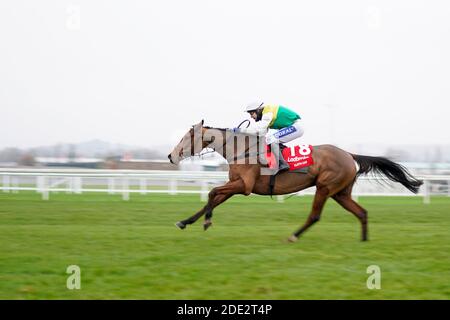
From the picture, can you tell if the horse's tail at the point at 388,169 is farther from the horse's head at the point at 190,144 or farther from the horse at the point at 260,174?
the horse's head at the point at 190,144

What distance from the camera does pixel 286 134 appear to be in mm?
7793

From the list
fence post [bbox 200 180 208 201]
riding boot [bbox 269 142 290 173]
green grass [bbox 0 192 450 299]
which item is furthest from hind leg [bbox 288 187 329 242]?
fence post [bbox 200 180 208 201]

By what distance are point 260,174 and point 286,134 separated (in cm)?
69

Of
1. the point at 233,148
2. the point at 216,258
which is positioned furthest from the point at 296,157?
the point at 216,258

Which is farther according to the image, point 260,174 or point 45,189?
point 45,189

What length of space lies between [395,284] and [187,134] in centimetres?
373

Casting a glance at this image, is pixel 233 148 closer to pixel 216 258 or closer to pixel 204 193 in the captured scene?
pixel 216 258

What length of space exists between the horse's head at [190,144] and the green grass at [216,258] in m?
1.10

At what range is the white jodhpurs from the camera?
25.1 feet

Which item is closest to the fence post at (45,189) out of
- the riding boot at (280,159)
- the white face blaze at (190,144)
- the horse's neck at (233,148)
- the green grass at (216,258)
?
the green grass at (216,258)

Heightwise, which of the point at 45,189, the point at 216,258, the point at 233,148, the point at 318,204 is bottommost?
the point at 216,258

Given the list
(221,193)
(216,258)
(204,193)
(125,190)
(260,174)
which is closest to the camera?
(216,258)
